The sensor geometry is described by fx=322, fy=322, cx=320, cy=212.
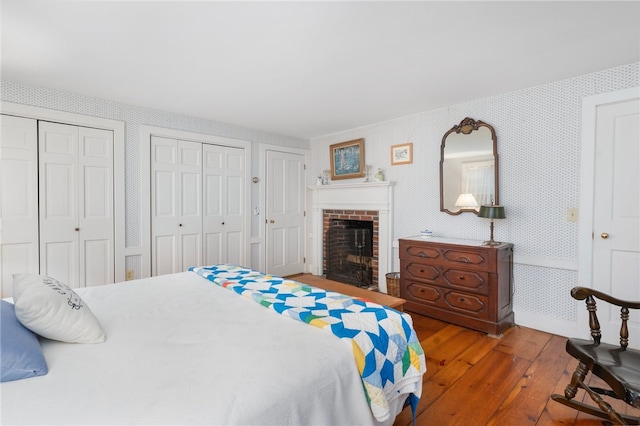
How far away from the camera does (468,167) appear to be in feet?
11.4

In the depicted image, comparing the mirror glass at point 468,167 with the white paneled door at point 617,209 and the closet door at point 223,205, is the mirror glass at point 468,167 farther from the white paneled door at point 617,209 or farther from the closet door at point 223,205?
the closet door at point 223,205

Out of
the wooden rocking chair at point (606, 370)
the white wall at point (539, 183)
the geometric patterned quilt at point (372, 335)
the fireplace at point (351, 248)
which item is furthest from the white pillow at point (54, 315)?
the fireplace at point (351, 248)

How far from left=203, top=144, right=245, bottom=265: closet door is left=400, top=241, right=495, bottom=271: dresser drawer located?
233 cm

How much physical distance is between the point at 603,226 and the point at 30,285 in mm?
3916

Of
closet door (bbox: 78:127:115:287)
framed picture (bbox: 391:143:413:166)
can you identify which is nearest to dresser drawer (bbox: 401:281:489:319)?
framed picture (bbox: 391:143:413:166)

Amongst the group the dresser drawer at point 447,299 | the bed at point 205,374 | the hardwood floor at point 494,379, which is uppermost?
the bed at point 205,374

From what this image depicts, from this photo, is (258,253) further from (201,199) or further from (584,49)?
(584,49)

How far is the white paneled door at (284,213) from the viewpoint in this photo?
4973mm

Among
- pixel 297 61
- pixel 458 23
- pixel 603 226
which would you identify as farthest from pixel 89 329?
pixel 603 226

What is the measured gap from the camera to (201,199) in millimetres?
4242

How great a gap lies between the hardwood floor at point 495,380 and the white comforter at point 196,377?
579 millimetres

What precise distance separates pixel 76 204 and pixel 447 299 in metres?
3.95

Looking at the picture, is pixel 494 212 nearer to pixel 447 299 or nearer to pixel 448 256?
pixel 448 256

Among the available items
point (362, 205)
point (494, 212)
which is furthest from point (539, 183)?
point (362, 205)
